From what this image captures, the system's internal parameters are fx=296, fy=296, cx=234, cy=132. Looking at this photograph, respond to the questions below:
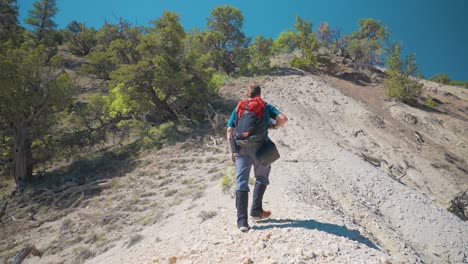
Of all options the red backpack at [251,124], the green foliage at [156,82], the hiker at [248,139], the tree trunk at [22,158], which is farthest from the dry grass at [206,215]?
the tree trunk at [22,158]

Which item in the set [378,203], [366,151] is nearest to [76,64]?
[366,151]

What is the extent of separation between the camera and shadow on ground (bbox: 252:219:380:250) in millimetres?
4386

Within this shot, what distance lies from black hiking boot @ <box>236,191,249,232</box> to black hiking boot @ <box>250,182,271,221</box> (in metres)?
0.23

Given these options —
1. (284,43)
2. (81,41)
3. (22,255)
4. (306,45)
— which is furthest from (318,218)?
(81,41)

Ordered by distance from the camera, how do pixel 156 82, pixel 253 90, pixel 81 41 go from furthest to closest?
pixel 81 41
pixel 156 82
pixel 253 90

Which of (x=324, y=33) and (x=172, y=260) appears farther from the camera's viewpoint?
(x=324, y=33)

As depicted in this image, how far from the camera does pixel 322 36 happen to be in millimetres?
30219

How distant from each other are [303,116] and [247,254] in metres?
12.6

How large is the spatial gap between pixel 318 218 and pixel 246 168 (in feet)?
5.30

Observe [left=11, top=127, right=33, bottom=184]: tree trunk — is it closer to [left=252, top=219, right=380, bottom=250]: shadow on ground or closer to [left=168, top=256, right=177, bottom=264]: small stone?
[left=168, top=256, right=177, bottom=264]: small stone

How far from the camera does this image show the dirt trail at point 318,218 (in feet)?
13.1

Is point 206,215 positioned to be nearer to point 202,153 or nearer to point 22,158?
point 202,153

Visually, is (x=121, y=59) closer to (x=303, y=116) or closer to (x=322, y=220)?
(x=303, y=116)

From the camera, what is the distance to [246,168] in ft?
14.1
